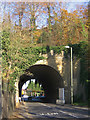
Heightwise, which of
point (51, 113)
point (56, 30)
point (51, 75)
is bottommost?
point (51, 113)

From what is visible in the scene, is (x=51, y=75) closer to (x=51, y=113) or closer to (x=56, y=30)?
(x=56, y=30)

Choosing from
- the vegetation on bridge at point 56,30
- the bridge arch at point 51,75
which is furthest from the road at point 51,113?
the bridge arch at point 51,75

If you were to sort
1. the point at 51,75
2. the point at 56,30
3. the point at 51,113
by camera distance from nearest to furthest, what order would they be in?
the point at 51,113 → the point at 56,30 → the point at 51,75

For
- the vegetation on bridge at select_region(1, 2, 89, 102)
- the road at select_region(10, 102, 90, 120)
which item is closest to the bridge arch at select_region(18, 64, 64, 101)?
the vegetation on bridge at select_region(1, 2, 89, 102)

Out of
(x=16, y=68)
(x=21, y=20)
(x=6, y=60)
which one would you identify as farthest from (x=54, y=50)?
(x=6, y=60)

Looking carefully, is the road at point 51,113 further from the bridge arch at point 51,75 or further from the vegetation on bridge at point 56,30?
the bridge arch at point 51,75

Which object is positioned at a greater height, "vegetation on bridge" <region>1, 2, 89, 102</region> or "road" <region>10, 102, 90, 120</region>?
"vegetation on bridge" <region>1, 2, 89, 102</region>

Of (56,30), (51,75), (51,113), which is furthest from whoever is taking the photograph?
(51,75)

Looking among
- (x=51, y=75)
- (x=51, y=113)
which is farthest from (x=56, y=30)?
(x=51, y=113)

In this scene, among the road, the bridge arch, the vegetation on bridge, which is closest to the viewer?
the road

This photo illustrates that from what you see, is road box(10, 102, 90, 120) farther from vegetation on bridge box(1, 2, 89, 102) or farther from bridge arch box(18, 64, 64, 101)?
bridge arch box(18, 64, 64, 101)

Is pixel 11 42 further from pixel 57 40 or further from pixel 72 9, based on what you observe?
pixel 72 9

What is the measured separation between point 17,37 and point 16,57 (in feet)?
4.57

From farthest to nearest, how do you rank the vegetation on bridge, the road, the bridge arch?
1. the bridge arch
2. the vegetation on bridge
3. the road
